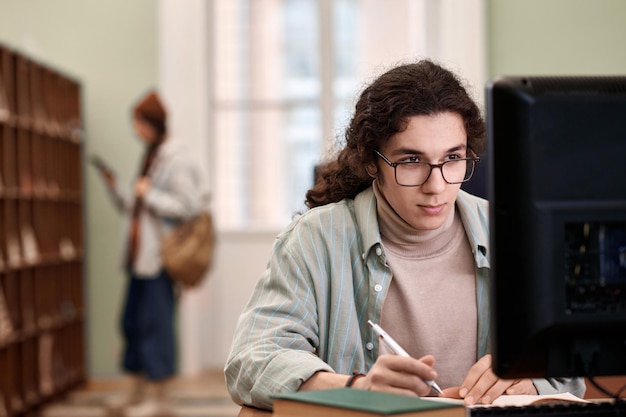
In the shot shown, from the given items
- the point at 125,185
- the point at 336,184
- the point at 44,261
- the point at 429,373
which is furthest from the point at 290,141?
the point at 429,373

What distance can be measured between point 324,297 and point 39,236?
402 centimetres

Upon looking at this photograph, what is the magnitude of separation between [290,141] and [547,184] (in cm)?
548

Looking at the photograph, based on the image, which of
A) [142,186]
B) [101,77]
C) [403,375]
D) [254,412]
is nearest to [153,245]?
[142,186]

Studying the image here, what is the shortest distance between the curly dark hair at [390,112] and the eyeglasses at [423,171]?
0.24 ft

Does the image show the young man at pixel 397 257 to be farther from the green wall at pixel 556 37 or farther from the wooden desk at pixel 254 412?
the green wall at pixel 556 37

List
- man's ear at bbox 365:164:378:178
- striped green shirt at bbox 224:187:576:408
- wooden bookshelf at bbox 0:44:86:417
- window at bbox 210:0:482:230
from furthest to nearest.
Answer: window at bbox 210:0:482:230 → wooden bookshelf at bbox 0:44:86:417 → man's ear at bbox 365:164:378:178 → striped green shirt at bbox 224:187:576:408

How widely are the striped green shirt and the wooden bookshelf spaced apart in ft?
10.8

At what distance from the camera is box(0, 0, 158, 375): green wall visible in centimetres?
628

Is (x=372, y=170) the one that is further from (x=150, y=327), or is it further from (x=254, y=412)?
(x=150, y=327)

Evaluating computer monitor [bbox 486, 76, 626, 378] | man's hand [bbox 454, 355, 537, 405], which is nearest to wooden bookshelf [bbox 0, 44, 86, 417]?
man's hand [bbox 454, 355, 537, 405]

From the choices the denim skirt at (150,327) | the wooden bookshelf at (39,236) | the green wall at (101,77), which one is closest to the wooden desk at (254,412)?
the denim skirt at (150,327)

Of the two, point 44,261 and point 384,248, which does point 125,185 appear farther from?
point 384,248

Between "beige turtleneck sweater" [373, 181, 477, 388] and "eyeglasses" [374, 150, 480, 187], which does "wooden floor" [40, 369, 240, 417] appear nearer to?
"beige turtleneck sweater" [373, 181, 477, 388]

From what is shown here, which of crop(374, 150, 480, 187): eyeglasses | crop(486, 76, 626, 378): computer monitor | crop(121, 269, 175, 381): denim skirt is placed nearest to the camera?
crop(486, 76, 626, 378): computer monitor
